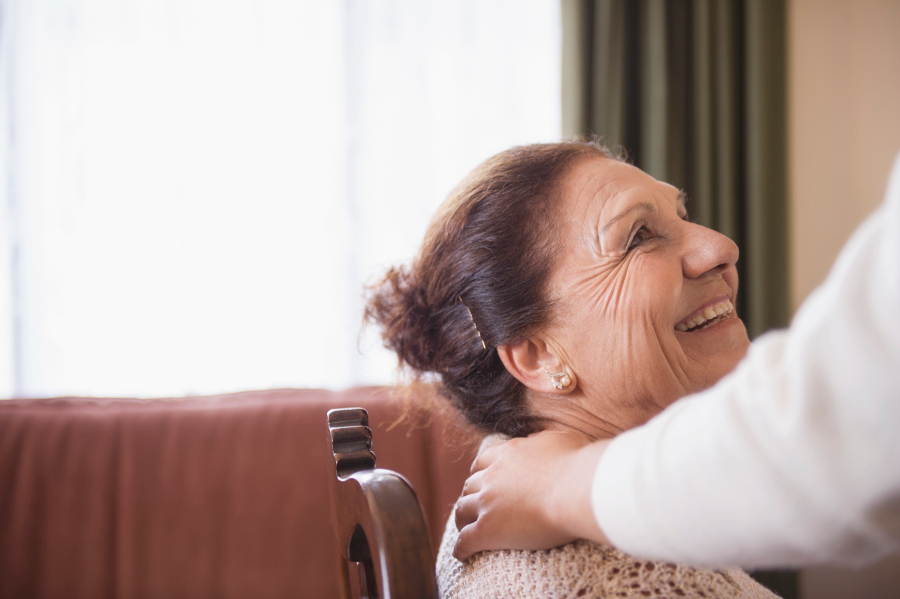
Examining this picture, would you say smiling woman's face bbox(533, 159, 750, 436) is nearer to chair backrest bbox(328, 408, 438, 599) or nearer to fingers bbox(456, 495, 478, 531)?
fingers bbox(456, 495, 478, 531)

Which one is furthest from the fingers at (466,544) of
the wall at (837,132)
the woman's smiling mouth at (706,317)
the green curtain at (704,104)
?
the wall at (837,132)

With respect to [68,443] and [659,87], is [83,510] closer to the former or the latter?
[68,443]

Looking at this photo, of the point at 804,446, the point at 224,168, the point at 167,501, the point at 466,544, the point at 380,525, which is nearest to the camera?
the point at 804,446

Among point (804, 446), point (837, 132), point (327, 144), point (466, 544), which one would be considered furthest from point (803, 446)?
point (837, 132)

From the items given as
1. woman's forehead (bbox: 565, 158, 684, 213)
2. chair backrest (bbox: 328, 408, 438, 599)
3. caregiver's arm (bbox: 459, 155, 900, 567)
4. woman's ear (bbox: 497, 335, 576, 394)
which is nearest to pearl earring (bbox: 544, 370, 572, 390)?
woman's ear (bbox: 497, 335, 576, 394)

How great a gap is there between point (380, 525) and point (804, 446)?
11.7 inches

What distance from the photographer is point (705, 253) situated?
921mm

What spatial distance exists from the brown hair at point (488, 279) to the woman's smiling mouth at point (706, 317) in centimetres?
23

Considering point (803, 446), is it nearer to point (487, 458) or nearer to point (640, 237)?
point (487, 458)

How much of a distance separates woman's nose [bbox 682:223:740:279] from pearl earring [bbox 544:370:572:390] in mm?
261

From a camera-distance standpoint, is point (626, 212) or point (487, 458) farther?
point (626, 212)

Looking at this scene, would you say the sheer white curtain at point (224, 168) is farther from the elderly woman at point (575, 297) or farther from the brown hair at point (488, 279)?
the elderly woman at point (575, 297)

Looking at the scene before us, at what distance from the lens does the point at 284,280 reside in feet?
6.75

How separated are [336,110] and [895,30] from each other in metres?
2.03
